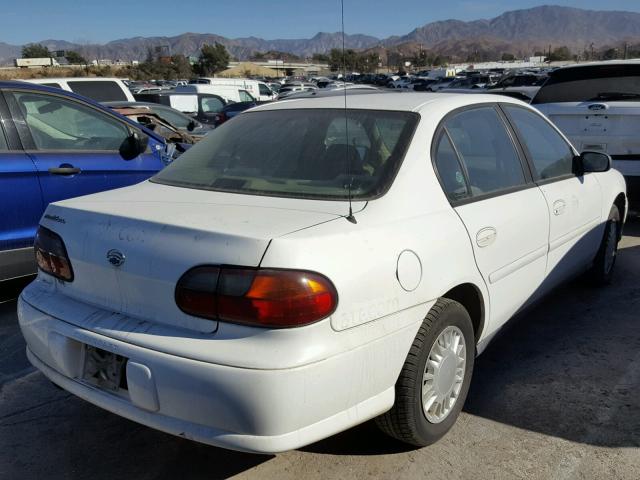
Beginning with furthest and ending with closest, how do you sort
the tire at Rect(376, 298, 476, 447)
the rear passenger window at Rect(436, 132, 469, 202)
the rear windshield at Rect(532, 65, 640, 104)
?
the rear windshield at Rect(532, 65, 640, 104) < the rear passenger window at Rect(436, 132, 469, 202) < the tire at Rect(376, 298, 476, 447)

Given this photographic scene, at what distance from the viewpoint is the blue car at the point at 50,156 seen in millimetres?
4391

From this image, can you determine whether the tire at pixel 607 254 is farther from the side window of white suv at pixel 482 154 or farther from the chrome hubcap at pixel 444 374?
the chrome hubcap at pixel 444 374

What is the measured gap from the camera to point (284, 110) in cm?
348

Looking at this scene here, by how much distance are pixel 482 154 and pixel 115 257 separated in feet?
6.45

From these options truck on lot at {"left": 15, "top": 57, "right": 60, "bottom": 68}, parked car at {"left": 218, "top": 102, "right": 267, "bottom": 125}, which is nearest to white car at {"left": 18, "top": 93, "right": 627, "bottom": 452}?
parked car at {"left": 218, "top": 102, "right": 267, "bottom": 125}

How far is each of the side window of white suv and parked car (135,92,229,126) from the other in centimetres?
1408

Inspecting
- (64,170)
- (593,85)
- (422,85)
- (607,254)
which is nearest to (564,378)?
(607,254)

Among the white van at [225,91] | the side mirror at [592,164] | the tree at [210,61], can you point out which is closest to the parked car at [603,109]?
the side mirror at [592,164]

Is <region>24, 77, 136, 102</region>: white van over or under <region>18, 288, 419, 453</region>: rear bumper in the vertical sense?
over

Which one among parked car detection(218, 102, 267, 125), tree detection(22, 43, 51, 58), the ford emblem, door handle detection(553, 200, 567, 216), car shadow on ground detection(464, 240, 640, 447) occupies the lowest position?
car shadow on ground detection(464, 240, 640, 447)

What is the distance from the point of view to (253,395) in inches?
82.7

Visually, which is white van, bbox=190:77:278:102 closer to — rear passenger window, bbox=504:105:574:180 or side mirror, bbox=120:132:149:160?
side mirror, bbox=120:132:149:160

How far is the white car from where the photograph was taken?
2.15 meters

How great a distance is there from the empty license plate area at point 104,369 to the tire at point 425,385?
1.07 m
